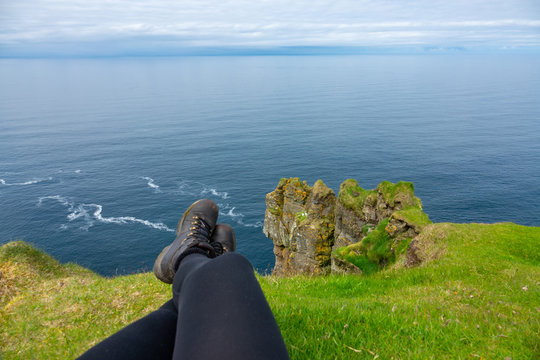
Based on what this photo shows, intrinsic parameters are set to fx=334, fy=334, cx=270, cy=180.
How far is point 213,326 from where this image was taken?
9.52 feet

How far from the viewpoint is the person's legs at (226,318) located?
269cm

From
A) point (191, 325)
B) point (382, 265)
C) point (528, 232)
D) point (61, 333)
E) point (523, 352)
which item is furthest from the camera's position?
point (382, 265)

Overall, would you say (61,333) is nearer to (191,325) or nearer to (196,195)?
(191,325)

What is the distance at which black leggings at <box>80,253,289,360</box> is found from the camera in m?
2.72

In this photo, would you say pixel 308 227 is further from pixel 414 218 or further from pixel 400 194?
pixel 414 218

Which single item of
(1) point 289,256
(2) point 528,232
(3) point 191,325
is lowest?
(1) point 289,256

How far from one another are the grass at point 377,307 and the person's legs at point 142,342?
1.64 meters

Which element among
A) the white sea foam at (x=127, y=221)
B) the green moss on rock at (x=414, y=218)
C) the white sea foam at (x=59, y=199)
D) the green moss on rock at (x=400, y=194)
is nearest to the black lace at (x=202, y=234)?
the green moss on rock at (x=414, y=218)

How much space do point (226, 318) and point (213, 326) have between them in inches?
5.1

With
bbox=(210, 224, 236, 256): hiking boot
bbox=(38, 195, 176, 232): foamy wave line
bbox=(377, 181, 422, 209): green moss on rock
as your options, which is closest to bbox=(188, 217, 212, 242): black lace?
bbox=(210, 224, 236, 256): hiking boot

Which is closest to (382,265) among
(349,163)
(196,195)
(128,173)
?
(196,195)

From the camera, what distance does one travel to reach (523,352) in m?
4.44

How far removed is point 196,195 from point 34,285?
206 feet

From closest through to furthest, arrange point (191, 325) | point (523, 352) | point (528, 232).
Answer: point (191, 325) < point (523, 352) < point (528, 232)
